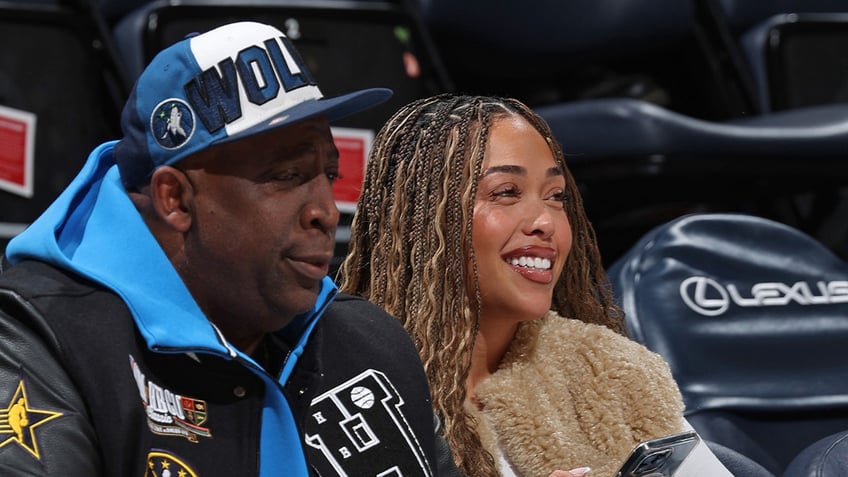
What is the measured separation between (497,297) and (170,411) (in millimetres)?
709

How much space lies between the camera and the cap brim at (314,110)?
3.83 ft

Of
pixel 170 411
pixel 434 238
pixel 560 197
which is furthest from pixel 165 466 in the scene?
pixel 560 197

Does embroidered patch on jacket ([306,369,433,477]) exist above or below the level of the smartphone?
above

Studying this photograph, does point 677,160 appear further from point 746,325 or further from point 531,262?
point 531,262

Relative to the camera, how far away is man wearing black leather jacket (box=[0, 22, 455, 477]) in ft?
3.67

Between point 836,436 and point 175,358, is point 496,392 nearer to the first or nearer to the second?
point 836,436

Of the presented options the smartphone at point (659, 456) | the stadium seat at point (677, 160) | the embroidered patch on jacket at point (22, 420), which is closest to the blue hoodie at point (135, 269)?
the embroidered patch on jacket at point (22, 420)

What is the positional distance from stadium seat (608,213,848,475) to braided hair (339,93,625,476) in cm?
30

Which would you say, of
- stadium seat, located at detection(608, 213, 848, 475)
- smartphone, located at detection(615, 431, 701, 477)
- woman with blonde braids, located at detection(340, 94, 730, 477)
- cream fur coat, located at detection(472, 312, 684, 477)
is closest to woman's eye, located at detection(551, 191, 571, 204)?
woman with blonde braids, located at detection(340, 94, 730, 477)

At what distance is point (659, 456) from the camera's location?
1.40 m

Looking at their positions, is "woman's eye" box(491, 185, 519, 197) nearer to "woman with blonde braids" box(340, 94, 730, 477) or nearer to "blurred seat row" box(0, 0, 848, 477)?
"woman with blonde braids" box(340, 94, 730, 477)

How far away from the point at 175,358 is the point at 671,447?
0.55m

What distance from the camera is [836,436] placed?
5.70ft

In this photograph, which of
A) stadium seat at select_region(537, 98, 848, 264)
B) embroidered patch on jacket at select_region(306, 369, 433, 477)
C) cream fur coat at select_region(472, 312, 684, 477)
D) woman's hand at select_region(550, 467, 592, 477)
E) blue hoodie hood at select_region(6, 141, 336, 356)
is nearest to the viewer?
blue hoodie hood at select_region(6, 141, 336, 356)
